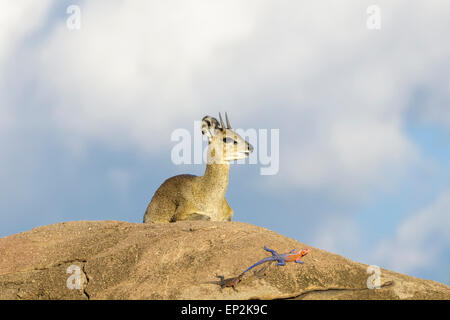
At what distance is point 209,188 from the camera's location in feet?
39.3

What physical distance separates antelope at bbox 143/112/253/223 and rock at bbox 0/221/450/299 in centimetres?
276

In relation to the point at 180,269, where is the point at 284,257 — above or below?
above

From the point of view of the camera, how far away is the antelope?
38.7 feet

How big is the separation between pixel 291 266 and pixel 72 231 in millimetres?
4483

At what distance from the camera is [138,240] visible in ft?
27.0

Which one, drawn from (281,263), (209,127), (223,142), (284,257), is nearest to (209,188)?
(223,142)

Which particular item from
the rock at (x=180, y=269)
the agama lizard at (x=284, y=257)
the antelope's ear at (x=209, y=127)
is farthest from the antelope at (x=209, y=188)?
the agama lizard at (x=284, y=257)

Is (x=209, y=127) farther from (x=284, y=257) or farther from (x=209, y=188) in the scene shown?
(x=284, y=257)

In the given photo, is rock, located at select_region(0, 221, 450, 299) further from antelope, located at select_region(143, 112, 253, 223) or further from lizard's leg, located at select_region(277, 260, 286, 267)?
antelope, located at select_region(143, 112, 253, 223)

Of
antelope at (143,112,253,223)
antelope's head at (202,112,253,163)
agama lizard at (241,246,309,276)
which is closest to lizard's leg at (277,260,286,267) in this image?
agama lizard at (241,246,309,276)

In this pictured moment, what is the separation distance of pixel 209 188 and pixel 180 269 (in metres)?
5.00

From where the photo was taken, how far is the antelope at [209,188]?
11.8 metres
